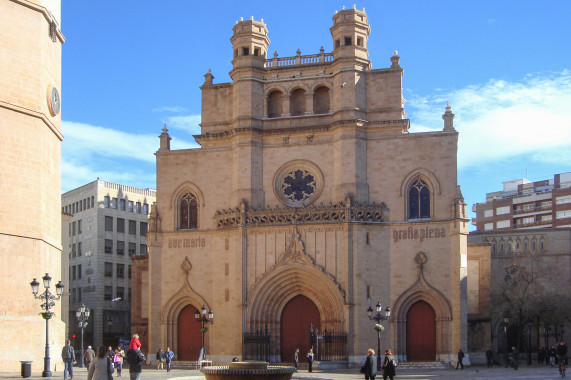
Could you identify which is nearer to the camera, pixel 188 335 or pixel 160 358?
pixel 160 358

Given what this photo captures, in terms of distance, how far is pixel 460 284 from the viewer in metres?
43.0

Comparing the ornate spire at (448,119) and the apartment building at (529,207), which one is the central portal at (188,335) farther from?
the apartment building at (529,207)

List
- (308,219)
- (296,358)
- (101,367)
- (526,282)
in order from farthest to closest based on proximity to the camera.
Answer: (526,282), (308,219), (296,358), (101,367)

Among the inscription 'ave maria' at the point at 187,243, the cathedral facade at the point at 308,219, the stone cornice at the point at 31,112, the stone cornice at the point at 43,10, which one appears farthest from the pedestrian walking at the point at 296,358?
the stone cornice at the point at 43,10

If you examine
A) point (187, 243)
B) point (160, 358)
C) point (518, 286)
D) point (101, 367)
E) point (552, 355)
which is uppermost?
point (187, 243)

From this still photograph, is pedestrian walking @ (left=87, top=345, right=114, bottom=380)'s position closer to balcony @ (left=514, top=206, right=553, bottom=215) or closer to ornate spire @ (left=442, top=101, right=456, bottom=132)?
ornate spire @ (left=442, top=101, right=456, bottom=132)

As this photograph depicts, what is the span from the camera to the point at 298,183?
153 feet

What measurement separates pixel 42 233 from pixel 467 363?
849 inches

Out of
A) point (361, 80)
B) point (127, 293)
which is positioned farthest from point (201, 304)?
point (127, 293)

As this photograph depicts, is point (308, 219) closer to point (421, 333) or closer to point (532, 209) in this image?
point (421, 333)

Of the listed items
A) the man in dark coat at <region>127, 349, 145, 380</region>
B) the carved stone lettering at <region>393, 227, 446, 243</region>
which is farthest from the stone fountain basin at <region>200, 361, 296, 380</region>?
the carved stone lettering at <region>393, 227, 446, 243</region>

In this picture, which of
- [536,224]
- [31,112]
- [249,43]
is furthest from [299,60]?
[536,224]

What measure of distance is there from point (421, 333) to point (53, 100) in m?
21.5

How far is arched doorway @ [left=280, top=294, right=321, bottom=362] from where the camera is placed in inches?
1797
